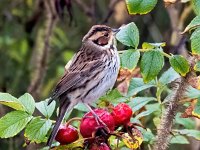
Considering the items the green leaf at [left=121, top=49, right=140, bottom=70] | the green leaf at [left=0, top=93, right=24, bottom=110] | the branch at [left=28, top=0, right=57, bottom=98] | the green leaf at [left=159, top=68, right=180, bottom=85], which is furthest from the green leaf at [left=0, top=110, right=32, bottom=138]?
the branch at [left=28, top=0, right=57, bottom=98]

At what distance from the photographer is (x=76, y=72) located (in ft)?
11.7

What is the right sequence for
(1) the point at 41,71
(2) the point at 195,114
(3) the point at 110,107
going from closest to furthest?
1. (2) the point at 195,114
2. (3) the point at 110,107
3. (1) the point at 41,71

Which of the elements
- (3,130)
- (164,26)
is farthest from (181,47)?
(164,26)

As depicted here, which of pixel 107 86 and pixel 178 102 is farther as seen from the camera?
pixel 107 86

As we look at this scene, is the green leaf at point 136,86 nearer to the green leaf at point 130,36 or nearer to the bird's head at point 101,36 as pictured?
the green leaf at point 130,36

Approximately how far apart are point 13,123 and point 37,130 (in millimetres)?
109

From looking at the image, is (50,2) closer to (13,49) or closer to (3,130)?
(13,49)

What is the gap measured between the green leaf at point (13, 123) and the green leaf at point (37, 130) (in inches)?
1.0

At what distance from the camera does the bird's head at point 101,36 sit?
3.66 metres

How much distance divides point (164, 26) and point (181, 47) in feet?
8.65

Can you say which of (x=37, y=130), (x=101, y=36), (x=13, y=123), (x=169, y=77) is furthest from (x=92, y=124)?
(x=101, y=36)

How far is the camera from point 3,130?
2742 mm

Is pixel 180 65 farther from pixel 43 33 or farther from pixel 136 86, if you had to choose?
pixel 43 33

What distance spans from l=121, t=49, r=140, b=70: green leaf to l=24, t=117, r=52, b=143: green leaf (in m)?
0.41
